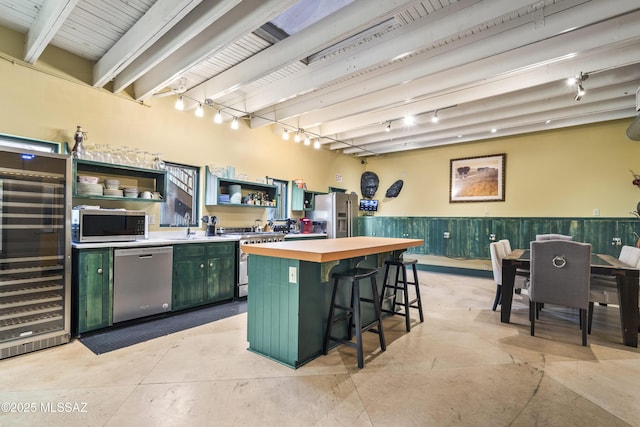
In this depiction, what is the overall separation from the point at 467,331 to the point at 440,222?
381 centimetres

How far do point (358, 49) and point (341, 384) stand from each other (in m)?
3.32

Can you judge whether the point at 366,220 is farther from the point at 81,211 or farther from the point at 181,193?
the point at 81,211

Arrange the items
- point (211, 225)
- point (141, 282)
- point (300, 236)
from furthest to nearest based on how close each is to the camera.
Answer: point (300, 236), point (211, 225), point (141, 282)

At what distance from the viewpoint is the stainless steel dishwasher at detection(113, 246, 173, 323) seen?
3.29m

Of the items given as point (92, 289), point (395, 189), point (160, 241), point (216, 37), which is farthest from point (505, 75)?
point (92, 289)

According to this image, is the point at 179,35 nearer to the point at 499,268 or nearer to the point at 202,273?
the point at 202,273

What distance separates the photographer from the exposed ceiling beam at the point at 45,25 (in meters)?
2.50

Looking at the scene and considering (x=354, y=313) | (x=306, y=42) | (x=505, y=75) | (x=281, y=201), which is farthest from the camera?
(x=281, y=201)

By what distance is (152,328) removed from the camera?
334 cm

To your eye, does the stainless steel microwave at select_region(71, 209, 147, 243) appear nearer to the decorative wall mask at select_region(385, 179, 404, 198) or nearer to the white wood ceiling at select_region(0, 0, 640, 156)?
the white wood ceiling at select_region(0, 0, 640, 156)

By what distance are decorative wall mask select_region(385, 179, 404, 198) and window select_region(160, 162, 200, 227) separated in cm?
501

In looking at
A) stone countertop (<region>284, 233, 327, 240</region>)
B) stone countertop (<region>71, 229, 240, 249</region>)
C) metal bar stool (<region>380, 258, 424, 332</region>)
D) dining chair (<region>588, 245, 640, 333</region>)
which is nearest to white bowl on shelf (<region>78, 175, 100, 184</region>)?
stone countertop (<region>71, 229, 240, 249</region>)

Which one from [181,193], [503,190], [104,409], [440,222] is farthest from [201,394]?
[503,190]

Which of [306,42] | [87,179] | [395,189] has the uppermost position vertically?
[306,42]
